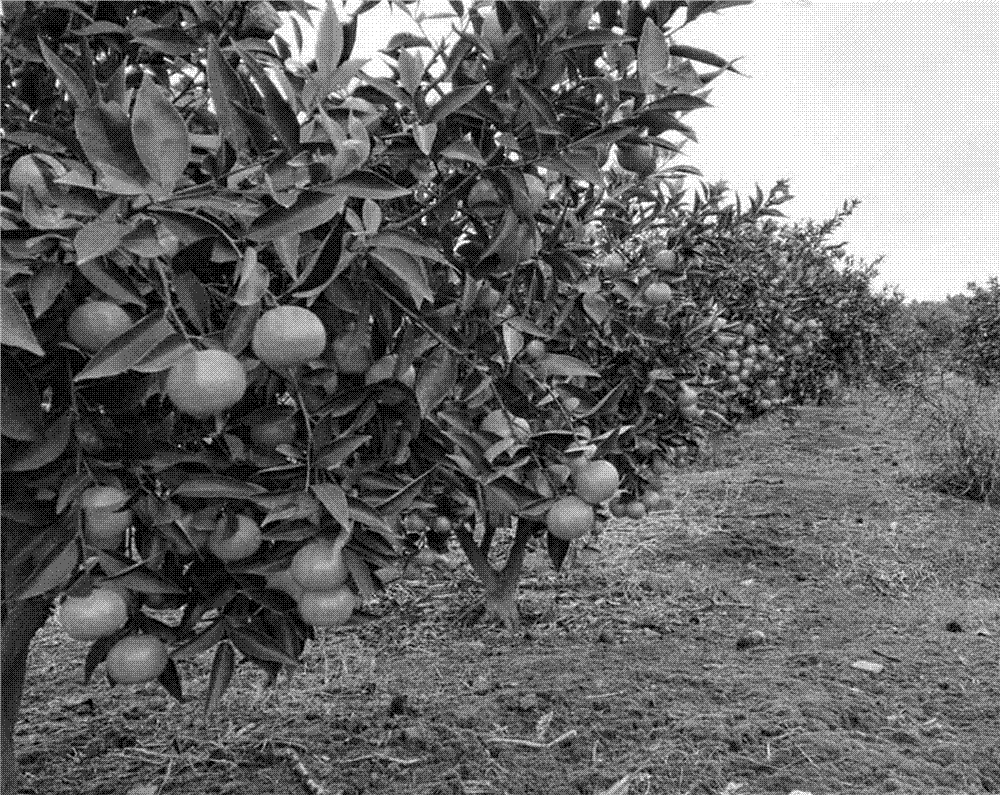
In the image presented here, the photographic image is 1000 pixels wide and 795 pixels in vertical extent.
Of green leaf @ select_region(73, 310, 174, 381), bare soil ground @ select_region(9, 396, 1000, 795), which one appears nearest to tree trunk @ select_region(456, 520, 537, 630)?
bare soil ground @ select_region(9, 396, 1000, 795)

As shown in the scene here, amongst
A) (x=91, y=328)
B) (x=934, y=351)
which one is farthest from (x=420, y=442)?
(x=934, y=351)

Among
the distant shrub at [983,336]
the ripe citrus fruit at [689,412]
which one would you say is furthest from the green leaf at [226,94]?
the distant shrub at [983,336]

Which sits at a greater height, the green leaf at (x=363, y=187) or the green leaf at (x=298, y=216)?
the green leaf at (x=363, y=187)

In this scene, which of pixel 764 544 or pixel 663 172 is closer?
pixel 663 172

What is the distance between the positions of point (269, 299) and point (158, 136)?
29 centimetres

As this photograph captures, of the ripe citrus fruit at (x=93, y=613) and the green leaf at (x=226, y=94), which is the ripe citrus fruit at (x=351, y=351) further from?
the ripe citrus fruit at (x=93, y=613)

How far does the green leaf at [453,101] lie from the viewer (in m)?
1.47

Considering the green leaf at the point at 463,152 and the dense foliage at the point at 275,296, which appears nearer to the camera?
the dense foliage at the point at 275,296

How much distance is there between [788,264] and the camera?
788 cm

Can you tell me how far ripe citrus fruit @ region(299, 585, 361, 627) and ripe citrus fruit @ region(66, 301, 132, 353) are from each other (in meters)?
0.52

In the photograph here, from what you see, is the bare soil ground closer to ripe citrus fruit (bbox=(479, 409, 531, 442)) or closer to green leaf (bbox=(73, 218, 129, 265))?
ripe citrus fruit (bbox=(479, 409, 531, 442))

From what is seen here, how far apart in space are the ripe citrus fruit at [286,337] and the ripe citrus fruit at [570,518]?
2.17ft

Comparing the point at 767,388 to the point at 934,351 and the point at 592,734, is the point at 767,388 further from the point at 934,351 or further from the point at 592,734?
the point at 934,351

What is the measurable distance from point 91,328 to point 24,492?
327 mm
